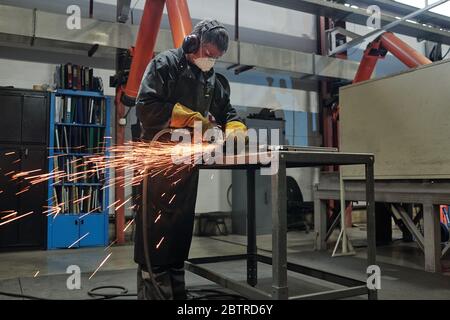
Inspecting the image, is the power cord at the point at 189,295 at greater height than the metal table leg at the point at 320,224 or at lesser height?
lesser

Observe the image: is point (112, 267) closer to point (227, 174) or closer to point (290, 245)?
point (290, 245)

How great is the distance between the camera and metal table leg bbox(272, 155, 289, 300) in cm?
183

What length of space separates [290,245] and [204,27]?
11.5 ft

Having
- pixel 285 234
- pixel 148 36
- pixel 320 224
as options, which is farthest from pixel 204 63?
pixel 320 224

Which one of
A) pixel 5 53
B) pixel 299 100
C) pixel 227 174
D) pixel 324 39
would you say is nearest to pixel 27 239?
pixel 5 53

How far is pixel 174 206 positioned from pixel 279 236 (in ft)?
2.38

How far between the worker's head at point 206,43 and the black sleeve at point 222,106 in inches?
10.9

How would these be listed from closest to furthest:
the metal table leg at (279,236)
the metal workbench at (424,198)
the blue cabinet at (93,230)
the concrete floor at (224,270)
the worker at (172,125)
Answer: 1. the metal table leg at (279,236)
2. the worker at (172,125)
3. the concrete floor at (224,270)
4. the metal workbench at (424,198)
5. the blue cabinet at (93,230)

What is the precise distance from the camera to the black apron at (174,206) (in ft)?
7.49

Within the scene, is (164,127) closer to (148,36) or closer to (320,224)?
(148,36)

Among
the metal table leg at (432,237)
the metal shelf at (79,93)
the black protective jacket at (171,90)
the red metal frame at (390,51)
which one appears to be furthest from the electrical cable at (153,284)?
the red metal frame at (390,51)

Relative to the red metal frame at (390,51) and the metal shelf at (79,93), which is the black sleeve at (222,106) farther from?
the red metal frame at (390,51)

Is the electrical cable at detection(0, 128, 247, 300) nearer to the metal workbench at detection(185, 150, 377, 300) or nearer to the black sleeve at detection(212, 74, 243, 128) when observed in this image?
the metal workbench at detection(185, 150, 377, 300)

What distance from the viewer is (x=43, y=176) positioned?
4.76 meters
